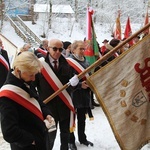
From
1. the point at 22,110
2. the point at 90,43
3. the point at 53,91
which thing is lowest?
the point at 90,43

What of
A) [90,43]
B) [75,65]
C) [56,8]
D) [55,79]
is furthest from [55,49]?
[56,8]

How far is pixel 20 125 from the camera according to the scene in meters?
2.64

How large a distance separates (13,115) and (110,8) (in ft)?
112

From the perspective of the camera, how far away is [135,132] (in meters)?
2.63

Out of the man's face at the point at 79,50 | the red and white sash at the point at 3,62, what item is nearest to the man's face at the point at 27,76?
the man's face at the point at 79,50

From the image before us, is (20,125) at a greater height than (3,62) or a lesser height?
greater

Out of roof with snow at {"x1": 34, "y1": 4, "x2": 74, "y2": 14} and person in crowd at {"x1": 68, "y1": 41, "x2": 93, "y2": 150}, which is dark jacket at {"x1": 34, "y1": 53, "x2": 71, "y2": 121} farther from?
roof with snow at {"x1": 34, "y1": 4, "x2": 74, "y2": 14}

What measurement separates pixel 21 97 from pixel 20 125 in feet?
0.82

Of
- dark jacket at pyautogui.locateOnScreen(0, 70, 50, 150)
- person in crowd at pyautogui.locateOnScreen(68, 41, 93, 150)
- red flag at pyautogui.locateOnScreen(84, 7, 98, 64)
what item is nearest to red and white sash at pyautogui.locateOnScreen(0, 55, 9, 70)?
red flag at pyautogui.locateOnScreen(84, 7, 98, 64)

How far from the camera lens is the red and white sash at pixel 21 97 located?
2627 millimetres

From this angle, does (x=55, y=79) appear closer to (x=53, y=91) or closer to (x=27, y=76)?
(x=53, y=91)

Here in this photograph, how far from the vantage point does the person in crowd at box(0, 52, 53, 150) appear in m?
2.52

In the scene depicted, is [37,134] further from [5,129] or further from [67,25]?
[67,25]

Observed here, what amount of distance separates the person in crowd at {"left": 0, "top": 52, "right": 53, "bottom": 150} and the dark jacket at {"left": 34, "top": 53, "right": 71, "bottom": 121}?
1122mm
